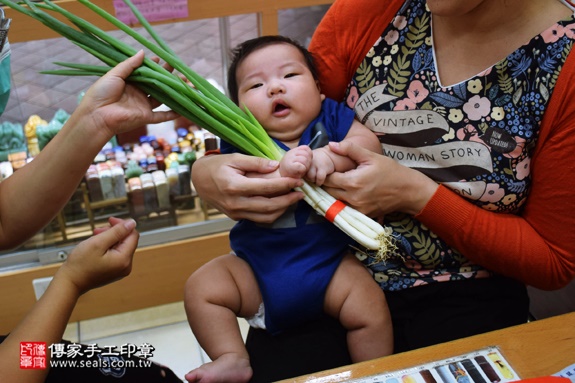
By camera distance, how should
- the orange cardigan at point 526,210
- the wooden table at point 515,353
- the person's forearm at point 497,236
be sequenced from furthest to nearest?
the person's forearm at point 497,236 → the orange cardigan at point 526,210 → the wooden table at point 515,353

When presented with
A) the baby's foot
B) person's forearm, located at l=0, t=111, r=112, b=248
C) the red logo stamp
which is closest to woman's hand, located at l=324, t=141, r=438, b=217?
the baby's foot

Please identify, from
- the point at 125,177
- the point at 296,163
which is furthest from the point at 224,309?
the point at 125,177

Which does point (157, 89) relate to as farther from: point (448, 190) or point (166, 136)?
point (166, 136)

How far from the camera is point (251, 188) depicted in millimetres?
1353

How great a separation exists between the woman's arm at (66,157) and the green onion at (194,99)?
7 cm

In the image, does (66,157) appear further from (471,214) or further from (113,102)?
(471,214)

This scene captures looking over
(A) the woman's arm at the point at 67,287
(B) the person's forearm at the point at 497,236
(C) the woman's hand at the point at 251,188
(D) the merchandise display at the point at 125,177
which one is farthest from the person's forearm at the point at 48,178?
(D) the merchandise display at the point at 125,177

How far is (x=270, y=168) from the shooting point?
1.38 m

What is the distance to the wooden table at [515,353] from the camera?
1056mm

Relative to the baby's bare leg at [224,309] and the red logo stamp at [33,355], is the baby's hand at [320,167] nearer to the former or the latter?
the baby's bare leg at [224,309]

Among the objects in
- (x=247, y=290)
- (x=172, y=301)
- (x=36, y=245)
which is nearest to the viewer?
(x=247, y=290)

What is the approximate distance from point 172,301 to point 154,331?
7.5 inches

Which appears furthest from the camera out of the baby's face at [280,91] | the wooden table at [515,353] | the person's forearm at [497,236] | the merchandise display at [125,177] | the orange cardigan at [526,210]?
the merchandise display at [125,177]

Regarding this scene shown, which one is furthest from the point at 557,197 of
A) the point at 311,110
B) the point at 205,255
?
the point at 205,255
